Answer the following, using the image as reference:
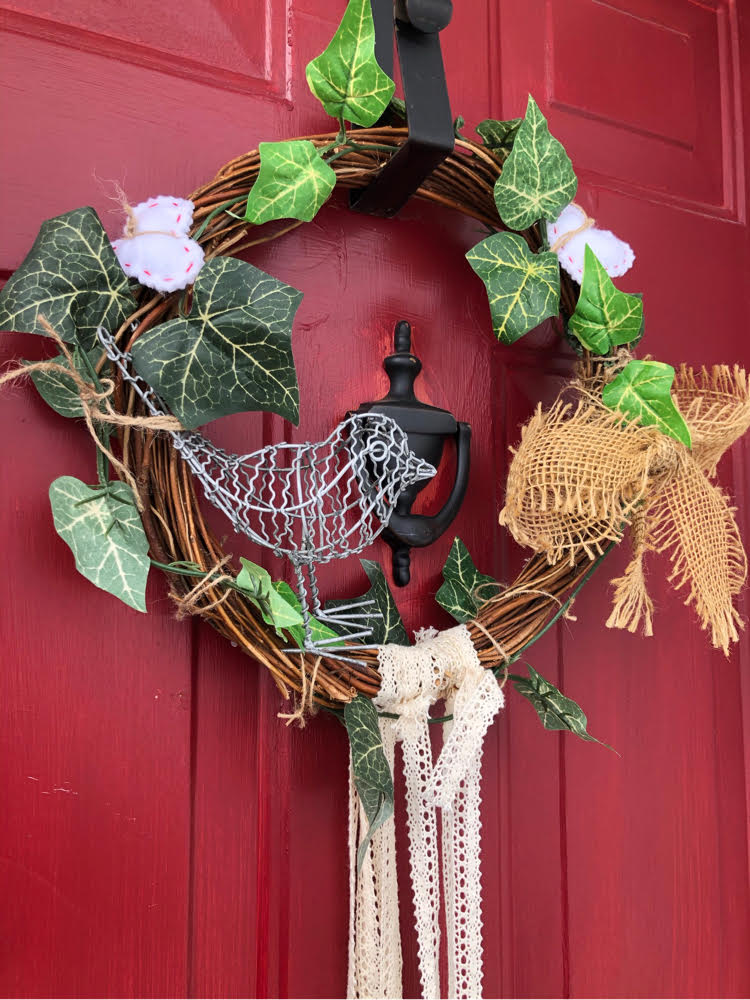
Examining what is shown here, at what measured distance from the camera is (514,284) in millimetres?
715

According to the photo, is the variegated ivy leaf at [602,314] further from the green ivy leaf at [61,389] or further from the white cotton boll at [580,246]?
the green ivy leaf at [61,389]

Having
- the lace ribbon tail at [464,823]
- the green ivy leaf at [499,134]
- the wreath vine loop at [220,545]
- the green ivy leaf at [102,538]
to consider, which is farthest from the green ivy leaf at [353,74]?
the lace ribbon tail at [464,823]

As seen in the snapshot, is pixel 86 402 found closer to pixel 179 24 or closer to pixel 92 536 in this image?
pixel 92 536

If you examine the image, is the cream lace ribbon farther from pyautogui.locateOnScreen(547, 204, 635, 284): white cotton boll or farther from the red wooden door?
pyautogui.locateOnScreen(547, 204, 635, 284): white cotton boll

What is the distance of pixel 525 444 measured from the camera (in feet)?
2.37

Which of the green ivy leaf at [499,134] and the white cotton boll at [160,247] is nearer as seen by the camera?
the white cotton boll at [160,247]

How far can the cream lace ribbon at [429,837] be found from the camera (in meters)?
0.67

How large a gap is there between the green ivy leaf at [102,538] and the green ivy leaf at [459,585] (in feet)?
0.95

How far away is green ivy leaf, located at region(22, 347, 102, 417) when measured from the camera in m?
0.60

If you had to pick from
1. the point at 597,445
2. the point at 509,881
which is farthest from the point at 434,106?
the point at 509,881

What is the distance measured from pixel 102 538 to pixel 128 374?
0.38 feet

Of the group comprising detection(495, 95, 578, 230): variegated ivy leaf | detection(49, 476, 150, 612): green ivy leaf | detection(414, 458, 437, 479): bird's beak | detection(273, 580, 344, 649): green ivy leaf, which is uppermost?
detection(495, 95, 578, 230): variegated ivy leaf

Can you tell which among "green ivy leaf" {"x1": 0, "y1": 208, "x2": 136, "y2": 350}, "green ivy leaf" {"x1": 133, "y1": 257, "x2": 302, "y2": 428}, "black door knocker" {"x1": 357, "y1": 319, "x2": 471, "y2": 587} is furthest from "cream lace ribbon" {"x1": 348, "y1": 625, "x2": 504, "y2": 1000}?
"green ivy leaf" {"x1": 0, "y1": 208, "x2": 136, "y2": 350}

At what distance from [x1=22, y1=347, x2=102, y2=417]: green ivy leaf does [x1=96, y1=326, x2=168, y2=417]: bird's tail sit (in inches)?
0.5
